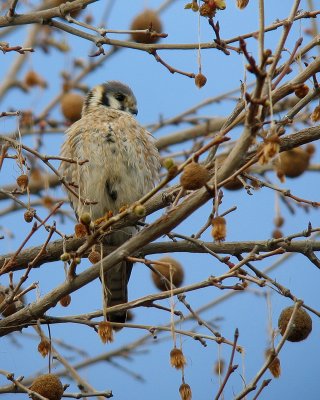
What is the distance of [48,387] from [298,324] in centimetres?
92

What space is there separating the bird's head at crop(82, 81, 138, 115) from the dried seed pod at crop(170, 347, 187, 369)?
321 centimetres

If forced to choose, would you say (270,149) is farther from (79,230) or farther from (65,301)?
(65,301)

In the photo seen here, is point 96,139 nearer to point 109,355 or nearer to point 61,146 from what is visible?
point 61,146

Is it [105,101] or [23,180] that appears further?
[105,101]

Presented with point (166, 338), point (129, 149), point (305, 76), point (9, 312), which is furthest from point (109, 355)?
point (305, 76)

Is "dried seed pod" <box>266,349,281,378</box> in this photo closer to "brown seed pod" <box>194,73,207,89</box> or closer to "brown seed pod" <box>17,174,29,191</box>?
"brown seed pod" <box>194,73,207,89</box>

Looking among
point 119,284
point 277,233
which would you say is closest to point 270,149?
point 277,233

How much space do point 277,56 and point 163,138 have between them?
4.49 metres

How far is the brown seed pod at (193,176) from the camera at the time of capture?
270 cm

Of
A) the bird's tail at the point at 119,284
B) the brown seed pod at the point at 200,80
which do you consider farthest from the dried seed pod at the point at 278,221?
the brown seed pod at the point at 200,80

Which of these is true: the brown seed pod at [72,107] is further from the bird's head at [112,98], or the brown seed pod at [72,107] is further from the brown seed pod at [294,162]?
the brown seed pod at [294,162]

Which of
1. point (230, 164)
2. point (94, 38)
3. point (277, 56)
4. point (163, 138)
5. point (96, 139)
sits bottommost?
point (230, 164)

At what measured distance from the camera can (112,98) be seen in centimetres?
612

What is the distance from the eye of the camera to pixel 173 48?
3.85m
